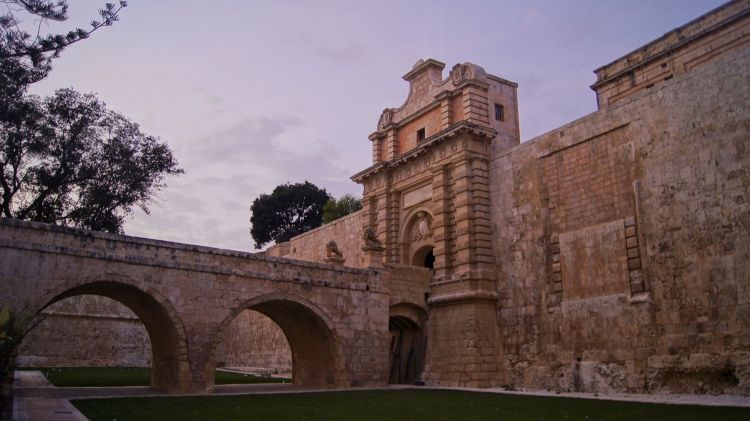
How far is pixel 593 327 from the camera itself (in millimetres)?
14906

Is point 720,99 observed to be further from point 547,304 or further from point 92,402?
point 92,402

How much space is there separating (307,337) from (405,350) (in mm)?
3686

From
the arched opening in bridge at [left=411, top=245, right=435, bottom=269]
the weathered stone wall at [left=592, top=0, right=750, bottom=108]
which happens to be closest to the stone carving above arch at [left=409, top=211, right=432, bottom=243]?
the arched opening in bridge at [left=411, top=245, right=435, bottom=269]

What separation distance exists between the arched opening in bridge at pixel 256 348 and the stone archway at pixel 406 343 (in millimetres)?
5874

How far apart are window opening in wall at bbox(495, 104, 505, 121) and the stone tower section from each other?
0.03m

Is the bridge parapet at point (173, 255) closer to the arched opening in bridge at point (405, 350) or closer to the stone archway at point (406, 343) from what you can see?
the stone archway at point (406, 343)

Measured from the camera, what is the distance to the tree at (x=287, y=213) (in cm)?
4869

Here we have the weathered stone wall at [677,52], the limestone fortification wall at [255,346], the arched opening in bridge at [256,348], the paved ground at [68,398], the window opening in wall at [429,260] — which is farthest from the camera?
the limestone fortification wall at [255,346]

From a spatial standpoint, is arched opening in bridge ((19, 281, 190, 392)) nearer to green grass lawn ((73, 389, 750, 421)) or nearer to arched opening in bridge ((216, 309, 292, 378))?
arched opening in bridge ((216, 309, 292, 378))

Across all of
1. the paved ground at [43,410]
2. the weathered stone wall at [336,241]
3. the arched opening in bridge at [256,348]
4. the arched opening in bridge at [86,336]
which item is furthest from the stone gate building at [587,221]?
the arched opening in bridge at [86,336]

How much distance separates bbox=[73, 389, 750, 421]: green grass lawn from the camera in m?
9.33

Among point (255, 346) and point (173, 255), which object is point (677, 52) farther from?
point (255, 346)

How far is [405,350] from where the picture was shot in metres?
20.0

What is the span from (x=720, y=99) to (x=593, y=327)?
20.0 ft
